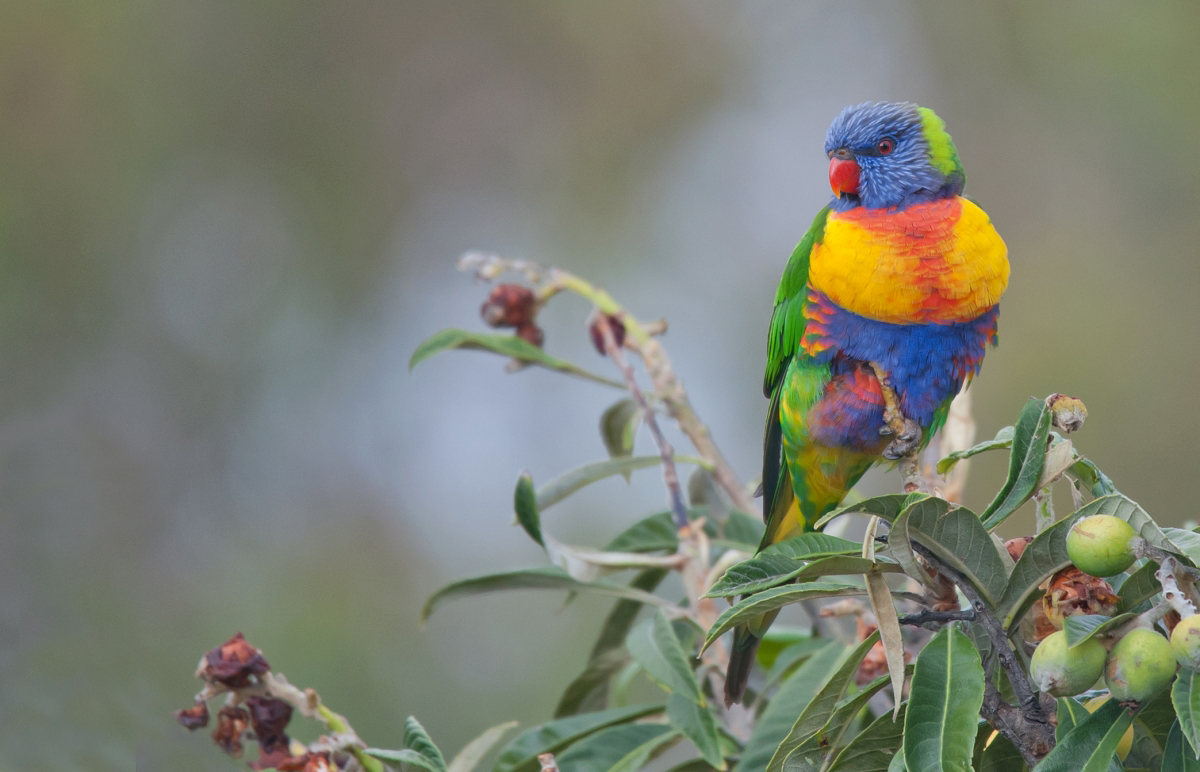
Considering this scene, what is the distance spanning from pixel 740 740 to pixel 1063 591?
1.98 ft

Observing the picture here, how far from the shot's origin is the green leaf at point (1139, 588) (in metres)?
0.74

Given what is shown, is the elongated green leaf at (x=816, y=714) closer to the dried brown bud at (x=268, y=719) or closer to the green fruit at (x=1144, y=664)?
the green fruit at (x=1144, y=664)

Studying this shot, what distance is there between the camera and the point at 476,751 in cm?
120

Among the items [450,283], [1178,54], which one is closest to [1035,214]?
[1178,54]

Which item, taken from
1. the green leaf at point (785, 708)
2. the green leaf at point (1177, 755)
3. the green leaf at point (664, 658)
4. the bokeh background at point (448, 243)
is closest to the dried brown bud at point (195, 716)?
the green leaf at point (664, 658)

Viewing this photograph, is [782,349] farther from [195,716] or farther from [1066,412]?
[195,716]


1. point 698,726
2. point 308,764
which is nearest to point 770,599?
point 698,726

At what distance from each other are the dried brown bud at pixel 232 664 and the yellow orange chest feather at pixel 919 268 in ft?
3.13

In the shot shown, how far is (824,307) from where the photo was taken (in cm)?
146

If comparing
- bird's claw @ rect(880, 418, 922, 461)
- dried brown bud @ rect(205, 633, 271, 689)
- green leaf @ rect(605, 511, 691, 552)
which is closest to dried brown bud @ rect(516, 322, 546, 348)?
green leaf @ rect(605, 511, 691, 552)

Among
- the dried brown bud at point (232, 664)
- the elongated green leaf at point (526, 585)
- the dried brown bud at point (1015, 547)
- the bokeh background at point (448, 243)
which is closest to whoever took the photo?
the dried brown bud at point (1015, 547)

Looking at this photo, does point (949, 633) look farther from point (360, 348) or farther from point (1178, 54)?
point (1178, 54)

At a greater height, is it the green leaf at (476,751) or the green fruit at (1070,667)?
the green fruit at (1070,667)

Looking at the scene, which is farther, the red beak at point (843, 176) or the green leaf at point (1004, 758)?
the red beak at point (843, 176)
